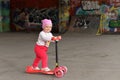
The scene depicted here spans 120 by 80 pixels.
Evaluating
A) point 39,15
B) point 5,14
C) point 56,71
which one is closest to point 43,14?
point 39,15

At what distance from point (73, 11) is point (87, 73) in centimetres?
1312

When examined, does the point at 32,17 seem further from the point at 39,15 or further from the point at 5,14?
the point at 5,14

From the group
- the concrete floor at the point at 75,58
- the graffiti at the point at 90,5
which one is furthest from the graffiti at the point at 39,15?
the concrete floor at the point at 75,58

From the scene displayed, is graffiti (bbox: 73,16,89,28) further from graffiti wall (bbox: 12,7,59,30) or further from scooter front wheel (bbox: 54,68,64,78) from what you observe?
scooter front wheel (bbox: 54,68,64,78)

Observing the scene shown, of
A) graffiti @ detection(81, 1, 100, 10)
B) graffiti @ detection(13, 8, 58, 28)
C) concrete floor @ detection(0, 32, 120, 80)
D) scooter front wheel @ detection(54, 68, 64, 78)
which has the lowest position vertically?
concrete floor @ detection(0, 32, 120, 80)

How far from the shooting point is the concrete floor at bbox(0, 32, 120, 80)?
9.23 meters

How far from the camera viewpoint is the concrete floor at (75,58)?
364 inches

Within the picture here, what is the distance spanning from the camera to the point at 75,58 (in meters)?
11.8

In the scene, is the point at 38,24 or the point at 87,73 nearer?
the point at 87,73

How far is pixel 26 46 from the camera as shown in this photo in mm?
15102

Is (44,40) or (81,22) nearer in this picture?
(44,40)

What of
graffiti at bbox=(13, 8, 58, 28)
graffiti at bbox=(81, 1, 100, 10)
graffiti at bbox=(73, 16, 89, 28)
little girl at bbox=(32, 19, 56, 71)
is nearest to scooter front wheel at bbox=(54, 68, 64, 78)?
→ little girl at bbox=(32, 19, 56, 71)

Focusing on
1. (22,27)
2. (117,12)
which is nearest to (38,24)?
(22,27)

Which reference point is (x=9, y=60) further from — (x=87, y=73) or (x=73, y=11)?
(x=73, y=11)
